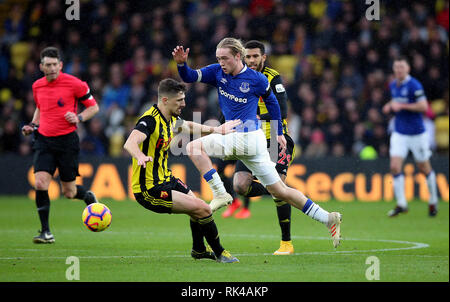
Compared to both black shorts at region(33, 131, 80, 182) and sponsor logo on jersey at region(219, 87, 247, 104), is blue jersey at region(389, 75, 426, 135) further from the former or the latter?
sponsor logo on jersey at region(219, 87, 247, 104)

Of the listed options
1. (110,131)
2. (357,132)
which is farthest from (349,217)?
(110,131)

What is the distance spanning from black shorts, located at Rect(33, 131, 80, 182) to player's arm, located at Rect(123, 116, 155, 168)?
3.06 meters

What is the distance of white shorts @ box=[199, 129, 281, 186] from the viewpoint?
321 inches

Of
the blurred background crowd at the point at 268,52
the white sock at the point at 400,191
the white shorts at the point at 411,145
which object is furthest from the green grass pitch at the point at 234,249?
the blurred background crowd at the point at 268,52

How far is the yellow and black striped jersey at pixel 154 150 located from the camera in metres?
7.73

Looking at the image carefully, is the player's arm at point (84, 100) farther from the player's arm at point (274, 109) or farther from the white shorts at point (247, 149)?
the player's arm at point (274, 109)

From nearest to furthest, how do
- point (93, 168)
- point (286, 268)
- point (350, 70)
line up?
1. point (286, 268)
2. point (93, 168)
3. point (350, 70)

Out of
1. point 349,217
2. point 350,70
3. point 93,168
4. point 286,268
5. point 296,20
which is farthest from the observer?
point 296,20

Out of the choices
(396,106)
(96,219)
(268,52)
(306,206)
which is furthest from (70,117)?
(268,52)

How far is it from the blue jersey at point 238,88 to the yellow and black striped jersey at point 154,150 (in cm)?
76

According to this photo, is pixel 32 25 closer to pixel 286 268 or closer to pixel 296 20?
pixel 296 20

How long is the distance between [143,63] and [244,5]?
137 inches

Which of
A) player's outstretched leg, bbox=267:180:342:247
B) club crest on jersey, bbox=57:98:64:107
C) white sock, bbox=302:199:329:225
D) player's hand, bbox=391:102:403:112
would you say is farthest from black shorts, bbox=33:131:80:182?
player's hand, bbox=391:102:403:112

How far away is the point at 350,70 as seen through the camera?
19828 mm
